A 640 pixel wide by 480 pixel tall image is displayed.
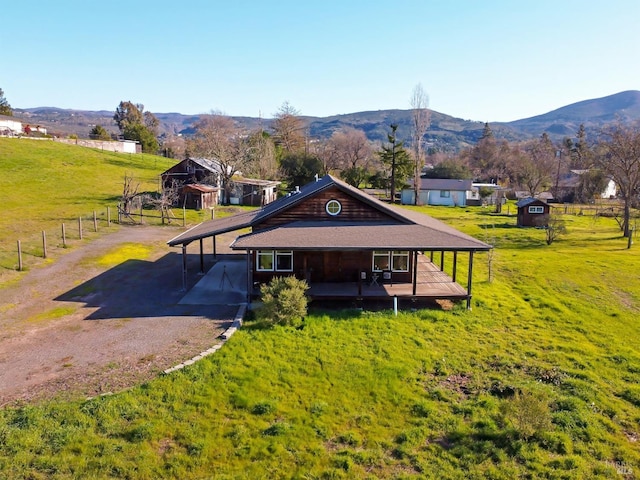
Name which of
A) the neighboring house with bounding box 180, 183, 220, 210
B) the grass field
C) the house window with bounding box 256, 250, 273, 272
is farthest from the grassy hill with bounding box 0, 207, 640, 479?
the neighboring house with bounding box 180, 183, 220, 210

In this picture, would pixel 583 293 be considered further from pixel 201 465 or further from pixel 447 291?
pixel 201 465

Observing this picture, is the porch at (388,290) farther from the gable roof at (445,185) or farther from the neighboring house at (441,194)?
the gable roof at (445,185)

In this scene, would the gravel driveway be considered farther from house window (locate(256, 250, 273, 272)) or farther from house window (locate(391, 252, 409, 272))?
house window (locate(391, 252, 409, 272))

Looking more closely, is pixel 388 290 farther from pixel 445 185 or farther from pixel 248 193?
pixel 445 185

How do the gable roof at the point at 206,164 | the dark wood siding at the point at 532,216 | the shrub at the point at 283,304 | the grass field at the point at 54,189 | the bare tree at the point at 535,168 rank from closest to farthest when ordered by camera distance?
the shrub at the point at 283,304 → the grass field at the point at 54,189 → the dark wood siding at the point at 532,216 → the gable roof at the point at 206,164 → the bare tree at the point at 535,168

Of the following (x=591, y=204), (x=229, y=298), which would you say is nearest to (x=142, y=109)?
(x=591, y=204)

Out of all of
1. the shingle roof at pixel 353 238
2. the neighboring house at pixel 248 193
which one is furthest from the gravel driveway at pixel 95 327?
the neighboring house at pixel 248 193

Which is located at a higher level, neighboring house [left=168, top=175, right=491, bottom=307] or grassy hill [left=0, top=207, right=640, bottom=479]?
neighboring house [left=168, top=175, right=491, bottom=307]
